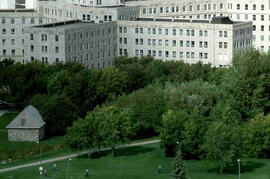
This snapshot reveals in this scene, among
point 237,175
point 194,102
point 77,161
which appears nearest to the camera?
point 237,175

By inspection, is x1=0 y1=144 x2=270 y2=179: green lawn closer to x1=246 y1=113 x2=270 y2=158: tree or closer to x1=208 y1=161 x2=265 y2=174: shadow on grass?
x1=208 y1=161 x2=265 y2=174: shadow on grass

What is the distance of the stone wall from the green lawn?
17.2 m

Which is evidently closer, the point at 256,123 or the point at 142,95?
the point at 256,123

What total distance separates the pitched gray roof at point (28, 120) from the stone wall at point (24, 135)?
0.70m

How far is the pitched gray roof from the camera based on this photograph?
192 meters

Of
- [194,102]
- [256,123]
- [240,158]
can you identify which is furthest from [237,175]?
[194,102]

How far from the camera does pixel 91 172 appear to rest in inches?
6550

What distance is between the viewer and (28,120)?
193500mm

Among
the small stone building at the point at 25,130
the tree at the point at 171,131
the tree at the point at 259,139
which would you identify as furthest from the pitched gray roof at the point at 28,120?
the tree at the point at 259,139

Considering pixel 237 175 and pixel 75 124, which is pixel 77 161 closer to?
pixel 75 124

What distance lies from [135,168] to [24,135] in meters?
30.0

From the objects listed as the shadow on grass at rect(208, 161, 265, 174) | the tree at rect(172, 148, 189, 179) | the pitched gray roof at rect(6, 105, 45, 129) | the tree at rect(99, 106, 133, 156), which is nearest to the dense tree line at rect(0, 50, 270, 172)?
the tree at rect(99, 106, 133, 156)

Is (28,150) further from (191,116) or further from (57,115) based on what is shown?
(191,116)

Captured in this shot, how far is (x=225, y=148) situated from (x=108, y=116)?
22.2m
